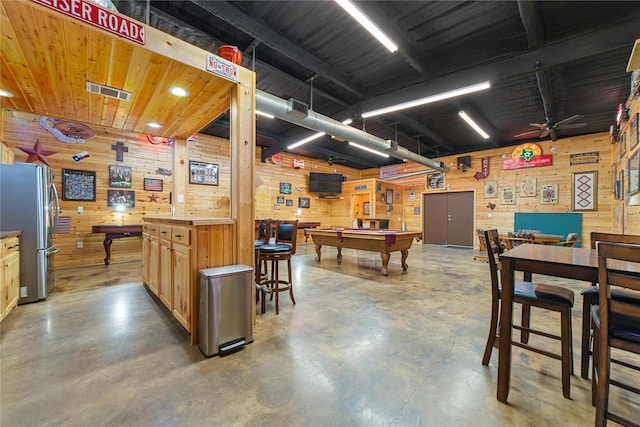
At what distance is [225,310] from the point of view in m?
2.09

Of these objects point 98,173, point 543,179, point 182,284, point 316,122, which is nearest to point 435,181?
point 543,179

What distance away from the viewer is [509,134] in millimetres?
7488

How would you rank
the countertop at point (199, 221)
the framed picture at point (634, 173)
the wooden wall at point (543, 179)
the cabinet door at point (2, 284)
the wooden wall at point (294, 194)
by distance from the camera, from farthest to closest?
the wooden wall at point (294, 194), the wooden wall at point (543, 179), the framed picture at point (634, 173), the cabinet door at point (2, 284), the countertop at point (199, 221)

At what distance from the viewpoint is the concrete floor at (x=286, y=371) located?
144cm

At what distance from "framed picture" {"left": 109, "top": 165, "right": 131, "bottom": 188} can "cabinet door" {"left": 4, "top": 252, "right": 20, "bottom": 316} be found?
317 centimetres

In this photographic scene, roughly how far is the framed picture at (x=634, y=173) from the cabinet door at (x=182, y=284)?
5952 millimetres

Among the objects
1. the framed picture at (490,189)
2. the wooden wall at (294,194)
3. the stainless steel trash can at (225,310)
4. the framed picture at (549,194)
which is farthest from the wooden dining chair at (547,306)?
the framed picture at (490,189)

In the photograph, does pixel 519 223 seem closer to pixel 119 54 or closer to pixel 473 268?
pixel 473 268

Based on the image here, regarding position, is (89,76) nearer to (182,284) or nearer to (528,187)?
(182,284)

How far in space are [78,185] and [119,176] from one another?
0.73 metres

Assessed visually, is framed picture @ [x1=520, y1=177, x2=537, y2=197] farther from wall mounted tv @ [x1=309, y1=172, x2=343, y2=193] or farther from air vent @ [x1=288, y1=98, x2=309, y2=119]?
air vent @ [x1=288, y1=98, x2=309, y2=119]

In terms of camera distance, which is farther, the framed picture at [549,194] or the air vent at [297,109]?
the framed picture at [549,194]

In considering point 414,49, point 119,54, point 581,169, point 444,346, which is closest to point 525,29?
point 414,49

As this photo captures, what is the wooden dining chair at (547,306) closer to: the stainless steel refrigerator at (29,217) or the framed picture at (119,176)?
the stainless steel refrigerator at (29,217)
